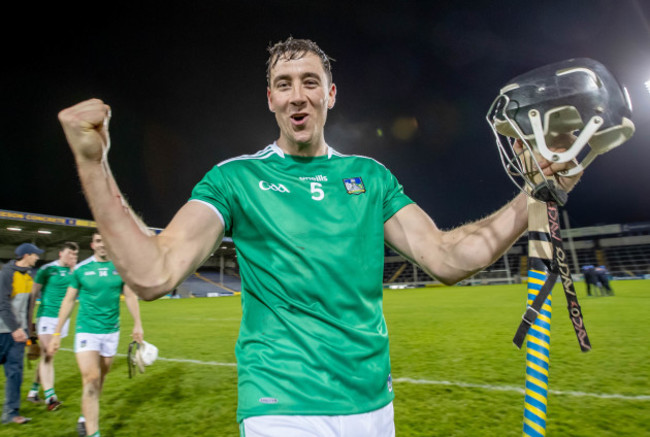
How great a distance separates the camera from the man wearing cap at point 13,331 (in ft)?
18.7

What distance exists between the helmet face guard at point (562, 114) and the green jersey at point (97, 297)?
19.4 ft

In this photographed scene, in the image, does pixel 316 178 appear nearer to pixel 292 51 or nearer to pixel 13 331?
pixel 292 51

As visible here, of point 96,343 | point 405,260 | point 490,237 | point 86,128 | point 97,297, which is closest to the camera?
point 86,128

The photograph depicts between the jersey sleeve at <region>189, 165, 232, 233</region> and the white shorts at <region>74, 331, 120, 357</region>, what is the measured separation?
4843mm

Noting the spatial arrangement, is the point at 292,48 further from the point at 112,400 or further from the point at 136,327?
the point at 112,400

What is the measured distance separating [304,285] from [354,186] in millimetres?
568

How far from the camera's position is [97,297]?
5.87 metres

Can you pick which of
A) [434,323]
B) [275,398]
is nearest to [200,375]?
[275,398]

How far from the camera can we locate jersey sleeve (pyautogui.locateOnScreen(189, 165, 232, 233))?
5.57ft

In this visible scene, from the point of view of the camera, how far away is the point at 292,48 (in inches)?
78.4

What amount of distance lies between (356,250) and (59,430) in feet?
18.6

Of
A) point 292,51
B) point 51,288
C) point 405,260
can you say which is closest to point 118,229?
point 292,51

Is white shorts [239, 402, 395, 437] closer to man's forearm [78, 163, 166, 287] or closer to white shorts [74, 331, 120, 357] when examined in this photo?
man's forearm [78, 163, 166, 287]

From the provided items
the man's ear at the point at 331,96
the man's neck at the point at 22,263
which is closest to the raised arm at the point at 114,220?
the man's ear at the point at 331,96
